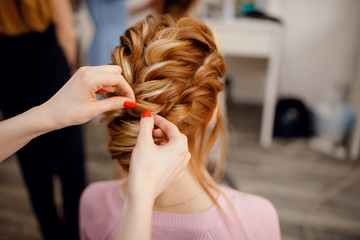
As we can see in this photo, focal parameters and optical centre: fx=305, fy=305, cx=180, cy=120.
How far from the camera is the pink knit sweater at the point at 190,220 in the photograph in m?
0.73

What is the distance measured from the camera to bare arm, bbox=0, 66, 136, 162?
1.84ft

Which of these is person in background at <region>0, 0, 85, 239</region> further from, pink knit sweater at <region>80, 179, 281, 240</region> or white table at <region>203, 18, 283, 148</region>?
white table at <region>203, 18, 283, 148</region>

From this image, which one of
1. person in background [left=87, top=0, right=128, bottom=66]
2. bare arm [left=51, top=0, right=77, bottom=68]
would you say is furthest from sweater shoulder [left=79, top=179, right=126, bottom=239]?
person in background [left=87, top=0, right=128, bottom=66]

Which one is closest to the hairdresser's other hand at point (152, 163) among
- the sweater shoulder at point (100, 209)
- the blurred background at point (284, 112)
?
the sweater shoulder at point (100, 209)

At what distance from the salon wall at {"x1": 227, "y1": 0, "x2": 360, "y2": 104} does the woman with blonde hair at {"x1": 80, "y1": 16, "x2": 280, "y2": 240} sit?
2207mm

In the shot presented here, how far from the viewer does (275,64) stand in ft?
7.15

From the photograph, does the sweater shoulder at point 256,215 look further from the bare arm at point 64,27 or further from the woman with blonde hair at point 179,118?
the bare arm at point 64,27

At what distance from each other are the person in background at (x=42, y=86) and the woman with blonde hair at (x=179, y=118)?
57 centimetres

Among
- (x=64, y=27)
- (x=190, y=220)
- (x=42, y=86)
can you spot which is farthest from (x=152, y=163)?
(x=64, y=27)

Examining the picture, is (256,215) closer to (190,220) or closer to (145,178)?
(190,220)

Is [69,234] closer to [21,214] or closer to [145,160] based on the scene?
[21,214]

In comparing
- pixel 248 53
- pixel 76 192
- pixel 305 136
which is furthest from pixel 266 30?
pixel 76 192

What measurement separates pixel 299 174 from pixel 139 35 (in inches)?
67.5

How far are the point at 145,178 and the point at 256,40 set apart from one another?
1926 mm
